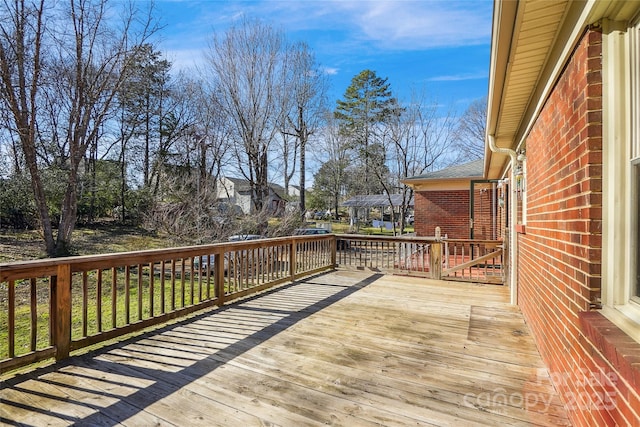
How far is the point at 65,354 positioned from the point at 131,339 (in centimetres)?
57

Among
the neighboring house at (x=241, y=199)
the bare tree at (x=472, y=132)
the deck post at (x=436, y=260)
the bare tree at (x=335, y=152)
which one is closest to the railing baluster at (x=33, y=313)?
the deck post at (x=436, y=260)

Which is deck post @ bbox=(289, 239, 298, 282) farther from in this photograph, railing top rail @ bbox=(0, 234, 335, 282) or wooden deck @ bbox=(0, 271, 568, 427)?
wooden deck @ bbox=(0, 271, 568, 427)

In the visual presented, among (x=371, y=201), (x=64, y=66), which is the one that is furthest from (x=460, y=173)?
(x=371, y=201)

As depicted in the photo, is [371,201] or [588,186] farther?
[371,201]

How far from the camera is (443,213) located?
1099cm

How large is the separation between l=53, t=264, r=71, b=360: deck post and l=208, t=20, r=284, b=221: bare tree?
9417 millimetres

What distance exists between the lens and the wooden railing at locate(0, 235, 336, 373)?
2656 mm

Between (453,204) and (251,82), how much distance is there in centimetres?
813

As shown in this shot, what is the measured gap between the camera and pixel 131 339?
334cm

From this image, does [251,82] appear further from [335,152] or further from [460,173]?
[335,152]

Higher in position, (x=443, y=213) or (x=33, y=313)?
(x=443, y=213)

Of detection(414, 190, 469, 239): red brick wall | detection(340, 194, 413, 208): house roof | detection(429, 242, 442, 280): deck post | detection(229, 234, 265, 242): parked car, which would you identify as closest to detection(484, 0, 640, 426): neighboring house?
detection(429, 242, 442, 280): deck post

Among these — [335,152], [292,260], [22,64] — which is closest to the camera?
[292,260]

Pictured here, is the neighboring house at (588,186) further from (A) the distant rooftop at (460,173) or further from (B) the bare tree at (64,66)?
(B) the bare tree at (64,66)
